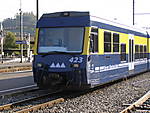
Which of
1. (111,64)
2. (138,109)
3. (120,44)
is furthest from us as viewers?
(120,44)

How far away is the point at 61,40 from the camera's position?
11391mm

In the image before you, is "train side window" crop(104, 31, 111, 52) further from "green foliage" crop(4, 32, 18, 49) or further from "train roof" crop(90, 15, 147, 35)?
"green foliage" crop(4, 32, 18, 49)

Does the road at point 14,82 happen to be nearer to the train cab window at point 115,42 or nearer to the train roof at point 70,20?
the train roof at point 70,20

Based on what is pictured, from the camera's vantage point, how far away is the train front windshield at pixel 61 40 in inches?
439

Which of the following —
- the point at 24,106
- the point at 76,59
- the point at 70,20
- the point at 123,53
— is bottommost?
the point at 24,106

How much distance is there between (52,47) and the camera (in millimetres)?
11484

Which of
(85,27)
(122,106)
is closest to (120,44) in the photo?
(85,27)

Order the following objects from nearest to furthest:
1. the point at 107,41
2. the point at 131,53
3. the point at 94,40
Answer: the point at 94,40 < the point at 107,41 < the point at 131,53

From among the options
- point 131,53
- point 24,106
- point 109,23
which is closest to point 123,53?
point 131,53

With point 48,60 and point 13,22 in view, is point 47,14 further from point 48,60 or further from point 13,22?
point 13,22

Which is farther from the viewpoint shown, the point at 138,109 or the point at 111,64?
the point at 111,64

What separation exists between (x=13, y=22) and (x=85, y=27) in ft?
593

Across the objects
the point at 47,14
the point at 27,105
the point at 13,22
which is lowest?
the point at 27,105

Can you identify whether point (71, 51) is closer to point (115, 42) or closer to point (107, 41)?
point (107, 41)
